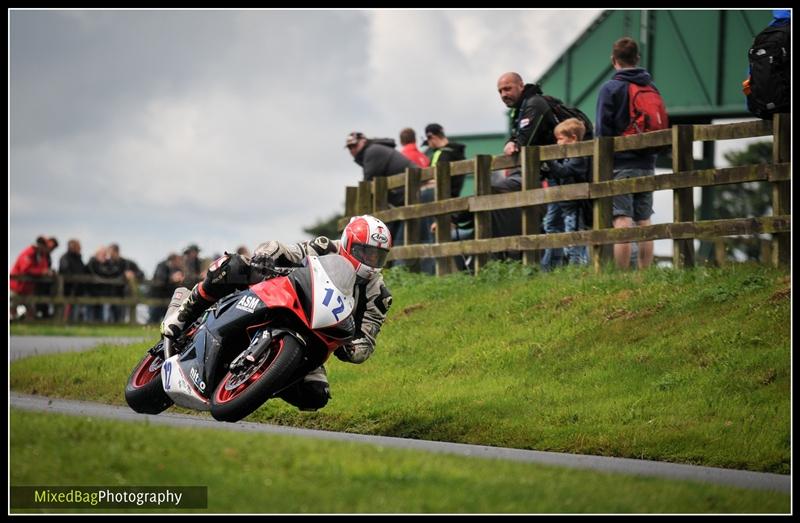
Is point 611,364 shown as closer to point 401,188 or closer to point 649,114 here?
point 649,114

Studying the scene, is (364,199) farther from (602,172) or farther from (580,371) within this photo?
(580,371)

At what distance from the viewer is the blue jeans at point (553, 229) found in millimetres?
17828

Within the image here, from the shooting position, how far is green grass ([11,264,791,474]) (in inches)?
475

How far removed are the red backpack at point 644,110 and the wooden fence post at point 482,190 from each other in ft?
7.82

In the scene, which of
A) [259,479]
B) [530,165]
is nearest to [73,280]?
[530,165]

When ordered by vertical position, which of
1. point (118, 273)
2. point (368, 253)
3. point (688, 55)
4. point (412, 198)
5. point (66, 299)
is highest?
point (688, 55)

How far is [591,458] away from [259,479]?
403cm

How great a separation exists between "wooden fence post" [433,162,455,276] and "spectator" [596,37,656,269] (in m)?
3.09

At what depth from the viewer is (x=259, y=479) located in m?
7.92

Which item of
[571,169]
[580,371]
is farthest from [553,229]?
[580,371]

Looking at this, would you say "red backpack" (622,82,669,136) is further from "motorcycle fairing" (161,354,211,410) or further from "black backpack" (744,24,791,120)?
"motorcycle fairing" (161,354,211,410)

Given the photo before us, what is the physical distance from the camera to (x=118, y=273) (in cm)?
3441

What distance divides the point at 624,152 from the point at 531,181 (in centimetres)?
128

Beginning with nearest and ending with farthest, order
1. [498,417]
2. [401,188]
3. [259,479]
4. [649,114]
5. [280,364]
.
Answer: [259,479] < [280,364] < [498,417] < [649,114] < [401,188]
